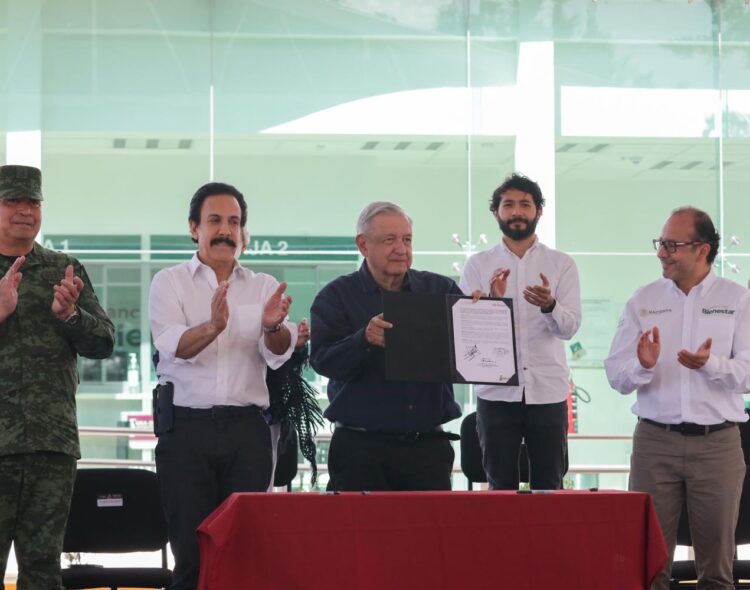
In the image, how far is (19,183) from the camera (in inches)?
147

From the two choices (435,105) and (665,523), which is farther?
(435,105)

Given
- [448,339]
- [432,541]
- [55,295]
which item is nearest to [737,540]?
[448,339]

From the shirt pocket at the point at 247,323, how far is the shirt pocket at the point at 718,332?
5.53 ft

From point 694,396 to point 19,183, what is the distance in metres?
2.56

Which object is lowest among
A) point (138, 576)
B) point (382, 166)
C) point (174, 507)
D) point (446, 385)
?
point (138, 576)

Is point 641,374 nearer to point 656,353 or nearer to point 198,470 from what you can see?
point 656,353

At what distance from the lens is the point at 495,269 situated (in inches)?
186

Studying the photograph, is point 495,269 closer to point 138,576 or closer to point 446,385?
point 446,385

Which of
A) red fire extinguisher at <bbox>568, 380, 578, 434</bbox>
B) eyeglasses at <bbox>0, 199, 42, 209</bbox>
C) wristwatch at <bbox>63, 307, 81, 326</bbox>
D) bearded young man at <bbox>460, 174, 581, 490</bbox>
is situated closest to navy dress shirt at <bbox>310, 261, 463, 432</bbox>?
bearded young man at <bbox>460, 174, 581, 490</bbox>

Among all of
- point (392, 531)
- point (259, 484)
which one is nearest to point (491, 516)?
point (392, 531)

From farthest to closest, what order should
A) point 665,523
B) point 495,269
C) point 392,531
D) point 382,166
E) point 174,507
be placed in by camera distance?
point 382,166 → point 495,269 → point 665,523 → point 174,507 → point 392,531

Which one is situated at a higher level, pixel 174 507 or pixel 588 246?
pixel 588 246

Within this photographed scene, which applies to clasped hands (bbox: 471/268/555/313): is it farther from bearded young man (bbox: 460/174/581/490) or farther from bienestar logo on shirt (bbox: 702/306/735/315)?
bienestar logo on shirt (bbox: 702/306/735/315)

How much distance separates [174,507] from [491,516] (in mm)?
1179
